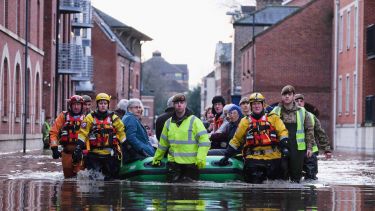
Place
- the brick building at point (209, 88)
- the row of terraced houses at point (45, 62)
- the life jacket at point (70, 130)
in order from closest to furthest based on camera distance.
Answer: the life jacket at point (70, 130), the row of terraced houses at point (45, 62), the brick building at point (209, 88)

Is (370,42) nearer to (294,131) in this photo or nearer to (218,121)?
(218,121)

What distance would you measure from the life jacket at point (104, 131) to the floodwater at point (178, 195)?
715 mm

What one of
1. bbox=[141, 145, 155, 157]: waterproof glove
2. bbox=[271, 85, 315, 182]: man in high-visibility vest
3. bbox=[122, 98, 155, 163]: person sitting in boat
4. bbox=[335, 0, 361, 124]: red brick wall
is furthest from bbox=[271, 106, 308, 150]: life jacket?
bbox=[335, 0, 361, 124]: red brick wall

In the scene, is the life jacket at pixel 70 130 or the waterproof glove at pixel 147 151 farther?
the life jacket at pixel 70 130

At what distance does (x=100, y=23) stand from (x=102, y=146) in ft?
230

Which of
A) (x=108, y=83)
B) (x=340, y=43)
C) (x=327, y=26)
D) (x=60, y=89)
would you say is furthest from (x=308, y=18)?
(x=108, y=83)

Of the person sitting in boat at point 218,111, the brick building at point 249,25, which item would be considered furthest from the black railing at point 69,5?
the person sitting in boat at point 218,111

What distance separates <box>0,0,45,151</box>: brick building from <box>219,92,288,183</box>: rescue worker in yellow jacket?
907 inches

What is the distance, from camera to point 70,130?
816 inches

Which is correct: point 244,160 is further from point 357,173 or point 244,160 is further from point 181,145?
point 357,173

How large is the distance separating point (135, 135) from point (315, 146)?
3.20m

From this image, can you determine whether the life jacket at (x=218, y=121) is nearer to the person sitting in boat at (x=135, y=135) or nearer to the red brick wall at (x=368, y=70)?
the person sitting in boat at (x=135, y=135)

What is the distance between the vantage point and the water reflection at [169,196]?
45.4ft

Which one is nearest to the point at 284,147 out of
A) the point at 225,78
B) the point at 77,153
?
the point at 77,153
